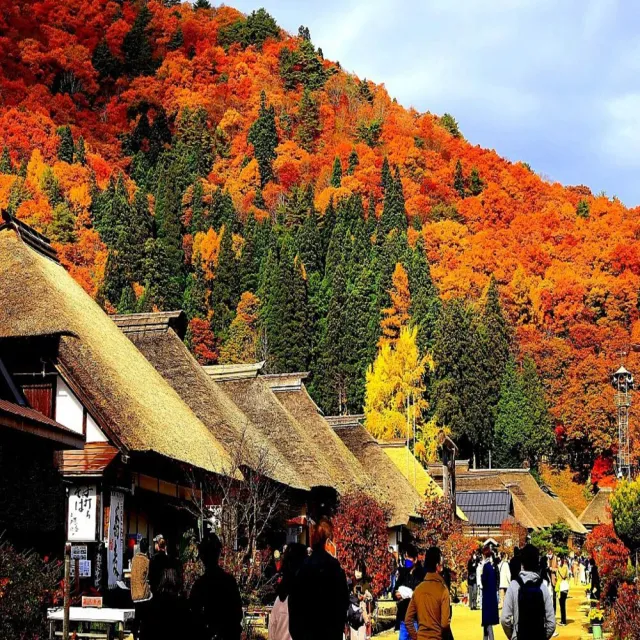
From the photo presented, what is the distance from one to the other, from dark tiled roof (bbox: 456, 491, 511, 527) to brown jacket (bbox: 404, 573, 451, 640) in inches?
1778

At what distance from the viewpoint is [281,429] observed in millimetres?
27984

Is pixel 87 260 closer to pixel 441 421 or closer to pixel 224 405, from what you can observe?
pixel 441 421

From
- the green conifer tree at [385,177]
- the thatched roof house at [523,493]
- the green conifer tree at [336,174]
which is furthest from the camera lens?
the green conifer tree at [336,174]

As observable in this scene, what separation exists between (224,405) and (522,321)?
6230 cm

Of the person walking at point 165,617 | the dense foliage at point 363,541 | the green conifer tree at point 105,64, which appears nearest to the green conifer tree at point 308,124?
the green conifer tree at point 105,64

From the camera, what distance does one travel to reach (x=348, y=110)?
13125 cm

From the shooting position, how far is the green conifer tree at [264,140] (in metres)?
113

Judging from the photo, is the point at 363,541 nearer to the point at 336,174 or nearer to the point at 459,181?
the point at 459,181

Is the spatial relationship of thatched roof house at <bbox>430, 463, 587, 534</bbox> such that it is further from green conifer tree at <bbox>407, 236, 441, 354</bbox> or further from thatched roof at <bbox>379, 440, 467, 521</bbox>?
green conifer tree at <bbox>407, 236, 441, 354</bbox>

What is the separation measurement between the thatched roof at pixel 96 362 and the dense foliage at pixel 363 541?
4111mm

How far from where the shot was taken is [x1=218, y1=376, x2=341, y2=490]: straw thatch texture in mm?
27061

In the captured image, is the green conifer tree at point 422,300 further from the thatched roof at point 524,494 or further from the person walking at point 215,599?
the person walking at point 215,599

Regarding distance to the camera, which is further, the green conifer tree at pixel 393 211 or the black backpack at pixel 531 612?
the green conifer tree at pixel 393 211

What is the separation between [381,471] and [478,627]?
15.1 meters
